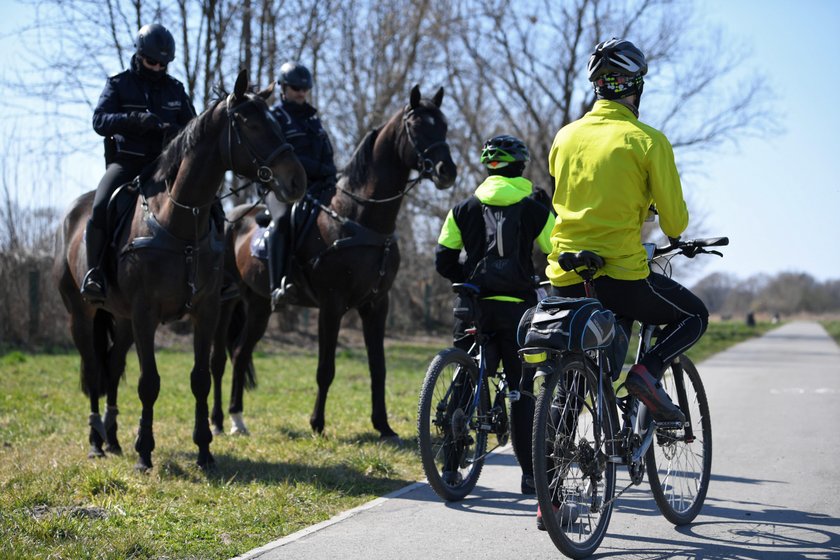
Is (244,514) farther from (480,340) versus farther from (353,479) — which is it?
(480,340)

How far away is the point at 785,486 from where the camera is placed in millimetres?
6852

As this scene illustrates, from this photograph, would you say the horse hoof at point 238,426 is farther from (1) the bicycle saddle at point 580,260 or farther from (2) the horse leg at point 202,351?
(1) the bicycle saddle at point 580,260

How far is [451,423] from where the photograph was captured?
20.4 feet

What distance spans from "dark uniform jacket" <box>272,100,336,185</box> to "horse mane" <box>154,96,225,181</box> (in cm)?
161

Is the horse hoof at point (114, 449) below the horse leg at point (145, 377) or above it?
below

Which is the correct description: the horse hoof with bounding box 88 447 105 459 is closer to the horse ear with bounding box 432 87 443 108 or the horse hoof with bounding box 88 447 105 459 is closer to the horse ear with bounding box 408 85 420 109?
the horse ear with bounding box 408 85 420 109

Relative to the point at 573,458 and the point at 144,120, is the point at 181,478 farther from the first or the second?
the point at 573,458

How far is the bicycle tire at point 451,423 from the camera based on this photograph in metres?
5.96

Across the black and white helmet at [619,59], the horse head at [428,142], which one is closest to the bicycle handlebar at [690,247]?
the black and white helmet at [619,59]

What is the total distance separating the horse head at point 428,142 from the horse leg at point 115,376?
2.81m

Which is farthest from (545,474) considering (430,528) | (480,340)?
(480,340)

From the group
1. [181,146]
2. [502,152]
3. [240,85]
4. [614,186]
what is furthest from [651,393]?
[181,146]

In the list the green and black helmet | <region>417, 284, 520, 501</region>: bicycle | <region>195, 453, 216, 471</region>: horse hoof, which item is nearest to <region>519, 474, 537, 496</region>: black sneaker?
<region>417, 284, 520, 501</region>: bicycle

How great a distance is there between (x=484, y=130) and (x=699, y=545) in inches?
1019
